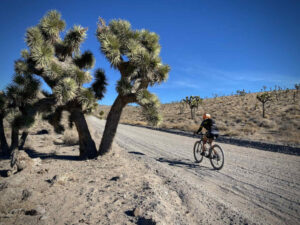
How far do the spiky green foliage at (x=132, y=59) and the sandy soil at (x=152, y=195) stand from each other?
Answer: 2377 millimetres

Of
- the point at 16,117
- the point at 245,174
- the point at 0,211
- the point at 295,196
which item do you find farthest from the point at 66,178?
the point at 295,196

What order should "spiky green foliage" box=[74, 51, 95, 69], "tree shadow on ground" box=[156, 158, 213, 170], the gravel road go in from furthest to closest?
"spiky green foliage" box=[74, 51, 95, 69]
"tree shadow on ground" box=[156, 158, 213, 170]
the gravel road

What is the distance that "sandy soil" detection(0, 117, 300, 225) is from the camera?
8.89ft

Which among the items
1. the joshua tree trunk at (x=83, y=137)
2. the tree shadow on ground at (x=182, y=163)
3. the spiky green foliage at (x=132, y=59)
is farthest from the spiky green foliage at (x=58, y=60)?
the tree shadow on ground at (x=182, y=163)

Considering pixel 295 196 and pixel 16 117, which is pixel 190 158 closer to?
pixel 295 196

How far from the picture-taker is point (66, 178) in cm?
415

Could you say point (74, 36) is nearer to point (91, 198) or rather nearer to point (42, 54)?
point (42, 54)

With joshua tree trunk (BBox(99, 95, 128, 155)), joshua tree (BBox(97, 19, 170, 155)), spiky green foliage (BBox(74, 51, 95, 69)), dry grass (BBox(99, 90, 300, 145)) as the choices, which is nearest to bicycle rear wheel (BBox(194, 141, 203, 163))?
joshua tree (BBox(97, 19, 170, 155))

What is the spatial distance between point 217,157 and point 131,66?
4129 millimetres

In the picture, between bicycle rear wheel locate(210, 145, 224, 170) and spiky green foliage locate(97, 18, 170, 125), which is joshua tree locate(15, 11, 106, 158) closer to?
spiky green foliage locate(97, 18, 170, 125)

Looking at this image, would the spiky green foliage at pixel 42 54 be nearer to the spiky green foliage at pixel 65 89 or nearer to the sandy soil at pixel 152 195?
the spiky green foliage at pixel 65 89

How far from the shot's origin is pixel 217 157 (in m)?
5.27

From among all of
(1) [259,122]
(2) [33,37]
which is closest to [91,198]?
(2) [33,37]

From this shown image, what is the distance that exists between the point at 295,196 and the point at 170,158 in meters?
3.83
